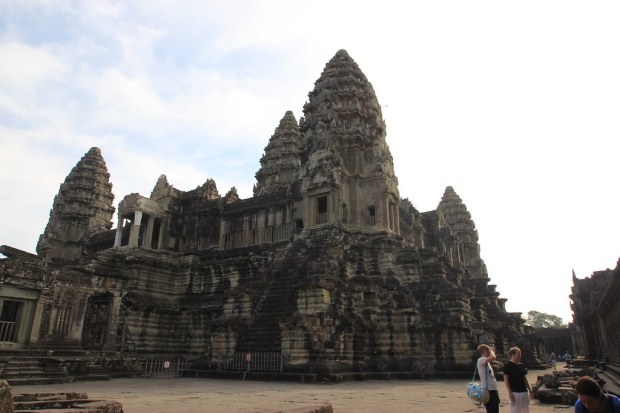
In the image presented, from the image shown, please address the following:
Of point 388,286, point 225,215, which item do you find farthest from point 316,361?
point 225,215

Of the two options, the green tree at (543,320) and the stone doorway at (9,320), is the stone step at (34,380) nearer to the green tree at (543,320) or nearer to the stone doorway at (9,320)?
the stone doorway at (9,320)

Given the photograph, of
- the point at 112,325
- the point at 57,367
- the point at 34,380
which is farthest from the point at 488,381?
the point at 112,325

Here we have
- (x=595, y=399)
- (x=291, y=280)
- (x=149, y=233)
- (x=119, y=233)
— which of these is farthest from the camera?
(x=149, y=233)

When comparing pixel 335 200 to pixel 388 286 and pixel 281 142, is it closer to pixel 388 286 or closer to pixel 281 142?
pixel 388 286

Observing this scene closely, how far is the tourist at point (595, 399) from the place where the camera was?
14.9 ft

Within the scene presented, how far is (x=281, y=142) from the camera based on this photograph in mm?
52656

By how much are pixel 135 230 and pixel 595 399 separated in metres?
33.1

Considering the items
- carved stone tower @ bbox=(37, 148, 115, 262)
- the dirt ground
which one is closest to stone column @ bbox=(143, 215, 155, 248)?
carved stone tower @ bbox=(37, 148, 115, 262)

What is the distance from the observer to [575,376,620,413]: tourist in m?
4.54

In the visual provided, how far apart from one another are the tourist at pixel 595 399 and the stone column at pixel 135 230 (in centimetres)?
3237

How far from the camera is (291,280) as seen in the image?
23594 millimetres

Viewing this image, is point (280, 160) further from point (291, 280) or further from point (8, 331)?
point (8, 331)

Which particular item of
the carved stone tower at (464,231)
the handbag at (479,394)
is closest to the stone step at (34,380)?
the handbag at (479,394)

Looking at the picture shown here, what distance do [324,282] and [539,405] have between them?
36.8ft
